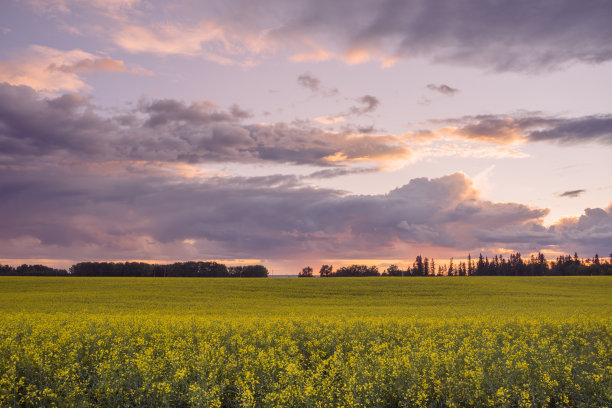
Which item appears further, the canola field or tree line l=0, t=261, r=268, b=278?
tree line l=0, t=261, r=268, b=278

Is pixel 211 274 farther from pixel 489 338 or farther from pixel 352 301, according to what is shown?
pixel 489 338

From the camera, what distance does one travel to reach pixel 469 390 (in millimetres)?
8367

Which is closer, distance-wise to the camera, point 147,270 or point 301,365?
point 301,365

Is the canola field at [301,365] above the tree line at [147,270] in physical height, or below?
above

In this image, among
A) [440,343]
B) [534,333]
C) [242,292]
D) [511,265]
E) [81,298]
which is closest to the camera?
[440,343]

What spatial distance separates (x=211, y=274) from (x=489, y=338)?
331ft

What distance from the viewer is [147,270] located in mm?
106812

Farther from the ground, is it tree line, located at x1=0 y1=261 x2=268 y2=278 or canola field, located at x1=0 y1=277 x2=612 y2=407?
canola field, located at x1=0 y1=277 x2=612 y2=407

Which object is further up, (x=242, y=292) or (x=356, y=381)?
(x=356, y=381)

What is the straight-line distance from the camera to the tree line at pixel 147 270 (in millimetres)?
103812

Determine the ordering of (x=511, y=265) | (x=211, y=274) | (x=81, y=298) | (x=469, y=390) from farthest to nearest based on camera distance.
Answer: (x=511, y=265), (x=211, y=274), (x=81, y=298), (x=469, y=390)

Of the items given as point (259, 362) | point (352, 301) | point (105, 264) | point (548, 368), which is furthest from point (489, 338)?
point (105, 264)

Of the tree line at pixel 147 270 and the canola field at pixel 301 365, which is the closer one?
the canola field at pixel 301 365

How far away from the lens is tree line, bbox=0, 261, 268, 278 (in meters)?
104
